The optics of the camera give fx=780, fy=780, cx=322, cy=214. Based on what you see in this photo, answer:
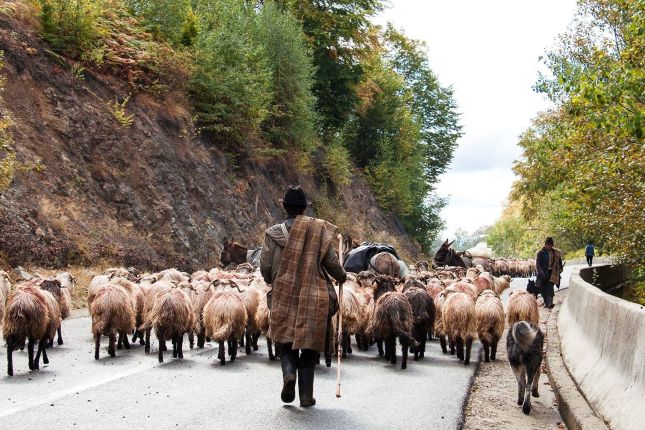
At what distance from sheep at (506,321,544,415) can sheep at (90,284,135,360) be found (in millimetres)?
6433

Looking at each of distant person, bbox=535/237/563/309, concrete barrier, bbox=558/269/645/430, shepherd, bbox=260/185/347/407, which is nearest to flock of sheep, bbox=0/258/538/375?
concrete barrier, bbox=558/269/645/430

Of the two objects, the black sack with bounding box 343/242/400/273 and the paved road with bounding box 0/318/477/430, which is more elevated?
the black sack with bounding box 343/242/400/273

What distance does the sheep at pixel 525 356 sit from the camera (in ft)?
28.8

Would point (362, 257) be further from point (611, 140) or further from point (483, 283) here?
point (611, 140)

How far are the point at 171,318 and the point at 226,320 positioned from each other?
867 mm

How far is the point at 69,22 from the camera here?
28.2m

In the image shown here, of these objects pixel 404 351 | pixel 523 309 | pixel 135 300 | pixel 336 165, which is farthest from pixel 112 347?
pixel 336 165

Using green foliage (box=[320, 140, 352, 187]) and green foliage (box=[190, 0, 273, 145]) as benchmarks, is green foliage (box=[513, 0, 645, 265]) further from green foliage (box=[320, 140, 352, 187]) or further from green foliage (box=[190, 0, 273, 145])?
green foliage (box=[320, 140, 352, 187])

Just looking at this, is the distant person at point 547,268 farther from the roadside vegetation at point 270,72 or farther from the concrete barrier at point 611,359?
the roadside vegetation at point 270,72

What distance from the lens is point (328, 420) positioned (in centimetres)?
770

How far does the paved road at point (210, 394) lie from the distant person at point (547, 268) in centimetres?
1031

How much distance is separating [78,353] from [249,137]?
979 inches

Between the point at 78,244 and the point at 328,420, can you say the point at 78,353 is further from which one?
the point at 78,244

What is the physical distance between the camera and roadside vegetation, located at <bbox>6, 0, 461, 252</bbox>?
30375mm
